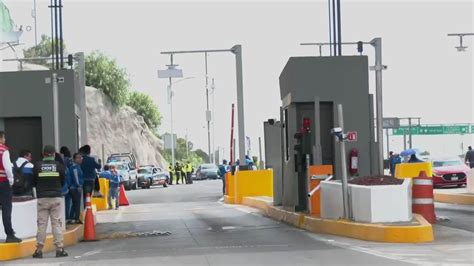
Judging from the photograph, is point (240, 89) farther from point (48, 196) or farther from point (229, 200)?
point (48, 196)

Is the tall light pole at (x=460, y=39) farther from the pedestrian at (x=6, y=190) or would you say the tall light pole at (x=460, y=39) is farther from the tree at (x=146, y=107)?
the tree at (x=146, y=107)

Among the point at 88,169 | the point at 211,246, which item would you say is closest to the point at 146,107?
the point at 88,169

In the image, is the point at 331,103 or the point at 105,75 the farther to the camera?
the point at 105,75

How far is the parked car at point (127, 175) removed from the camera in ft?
153

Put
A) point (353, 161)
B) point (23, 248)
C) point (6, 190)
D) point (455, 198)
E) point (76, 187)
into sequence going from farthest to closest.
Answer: point (455, 198) < point (353, 161) < point (76, 187) < point (23, 248) < point (6, 190)

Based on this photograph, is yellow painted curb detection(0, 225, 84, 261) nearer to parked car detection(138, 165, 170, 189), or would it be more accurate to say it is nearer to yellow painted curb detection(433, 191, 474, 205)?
yellow painted curb detection(433, 191, 474, 205)

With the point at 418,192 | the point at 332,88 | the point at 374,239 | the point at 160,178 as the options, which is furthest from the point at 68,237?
the point at 160,178

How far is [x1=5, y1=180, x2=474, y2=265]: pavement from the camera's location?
11563 mm

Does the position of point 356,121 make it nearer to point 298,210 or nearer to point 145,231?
point 298,210

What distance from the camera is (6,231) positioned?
12.8 m

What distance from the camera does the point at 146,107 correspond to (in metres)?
97.1

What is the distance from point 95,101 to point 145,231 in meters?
58.1

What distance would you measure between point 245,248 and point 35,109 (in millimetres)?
9750

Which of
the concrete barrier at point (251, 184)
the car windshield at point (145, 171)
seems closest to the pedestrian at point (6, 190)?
the concrete barrier at point (251, 184)
